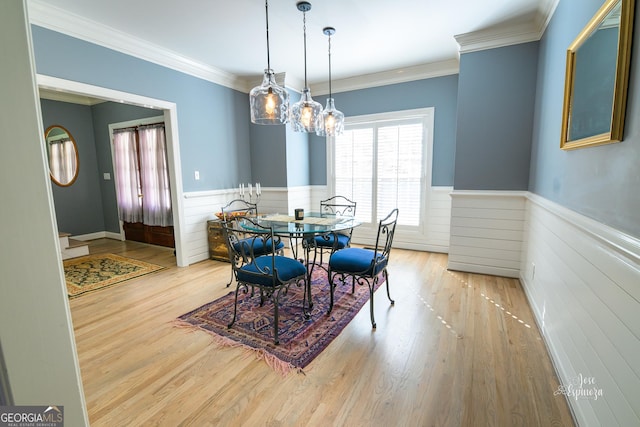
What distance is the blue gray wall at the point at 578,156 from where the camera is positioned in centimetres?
117

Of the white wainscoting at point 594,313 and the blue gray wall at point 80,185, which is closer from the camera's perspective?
the white wainscoting at point 594,313

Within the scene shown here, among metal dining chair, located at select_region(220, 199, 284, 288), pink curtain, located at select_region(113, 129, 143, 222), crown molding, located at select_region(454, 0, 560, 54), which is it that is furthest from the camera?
pink curtain, located at select_region(113, 129, 143, 222)

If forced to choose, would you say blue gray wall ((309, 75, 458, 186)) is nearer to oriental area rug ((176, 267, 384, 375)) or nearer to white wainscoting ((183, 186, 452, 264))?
white wainscoting ((183, 186, 452, 264))

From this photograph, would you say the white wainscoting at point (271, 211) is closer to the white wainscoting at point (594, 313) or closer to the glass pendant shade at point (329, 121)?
the glass pendant shade at point (329, 121)

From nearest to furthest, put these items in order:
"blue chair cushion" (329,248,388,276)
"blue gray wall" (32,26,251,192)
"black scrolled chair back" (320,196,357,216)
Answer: "blue chair cushion" (329,248,388,276) → "blue gray wall" (32,26,251,192) → "black scrolled chair back" (320,196,357,216)

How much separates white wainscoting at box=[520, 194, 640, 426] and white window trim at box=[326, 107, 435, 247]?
7.19ft

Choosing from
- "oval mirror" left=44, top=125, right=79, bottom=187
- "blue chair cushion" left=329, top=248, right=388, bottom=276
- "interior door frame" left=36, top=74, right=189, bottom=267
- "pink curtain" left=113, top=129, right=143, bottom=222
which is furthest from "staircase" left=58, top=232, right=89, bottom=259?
"blue chair cushion" left=329, top=248, right=388, bottom=276

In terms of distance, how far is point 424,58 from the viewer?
4.00m

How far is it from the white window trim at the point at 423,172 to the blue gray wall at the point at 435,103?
64 millimetres

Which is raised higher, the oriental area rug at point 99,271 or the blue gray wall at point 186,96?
the blue gray wall at point 186,96

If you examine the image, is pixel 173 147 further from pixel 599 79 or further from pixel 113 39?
pixel 599 79

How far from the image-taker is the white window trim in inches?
171

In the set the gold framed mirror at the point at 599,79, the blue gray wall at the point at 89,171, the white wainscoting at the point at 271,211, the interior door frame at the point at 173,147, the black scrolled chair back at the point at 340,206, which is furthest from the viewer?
the blue gray wall at the point at 89,171

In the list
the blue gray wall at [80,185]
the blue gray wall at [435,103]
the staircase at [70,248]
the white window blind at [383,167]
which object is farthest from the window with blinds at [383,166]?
the blue gray wall at [80,185]
